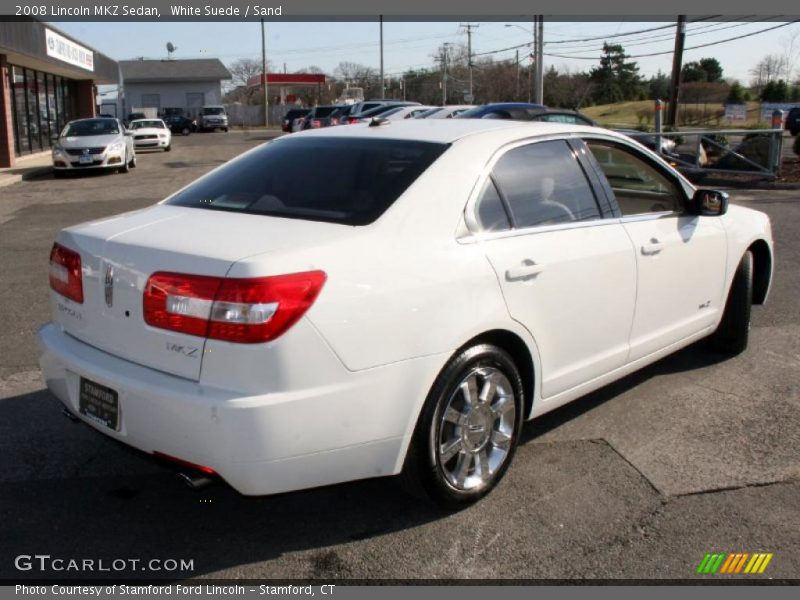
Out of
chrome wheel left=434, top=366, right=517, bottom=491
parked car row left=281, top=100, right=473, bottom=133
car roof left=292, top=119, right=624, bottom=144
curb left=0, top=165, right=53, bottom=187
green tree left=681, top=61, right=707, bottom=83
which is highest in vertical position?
green tree left=681, top=61, right=707, bottom=83

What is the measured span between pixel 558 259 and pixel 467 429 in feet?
3.07

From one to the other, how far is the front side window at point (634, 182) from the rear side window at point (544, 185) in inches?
11.7

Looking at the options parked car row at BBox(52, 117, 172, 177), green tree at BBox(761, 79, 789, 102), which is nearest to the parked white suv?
parked car row at BBox(52, 117, 172, 177)

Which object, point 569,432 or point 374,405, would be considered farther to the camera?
point 569,432

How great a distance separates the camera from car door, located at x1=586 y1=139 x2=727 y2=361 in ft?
14.5

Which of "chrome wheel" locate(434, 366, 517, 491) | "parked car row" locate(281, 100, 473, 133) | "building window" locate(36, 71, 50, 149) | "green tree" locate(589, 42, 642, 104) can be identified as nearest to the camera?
"chrome wheel" locate(434, 366, 517, 491)

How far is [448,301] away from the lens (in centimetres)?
326

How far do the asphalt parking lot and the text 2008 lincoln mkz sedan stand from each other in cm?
31

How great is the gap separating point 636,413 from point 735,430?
535mm

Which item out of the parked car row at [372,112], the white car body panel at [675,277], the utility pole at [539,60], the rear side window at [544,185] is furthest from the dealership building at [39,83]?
the white car body panel at [675,277]

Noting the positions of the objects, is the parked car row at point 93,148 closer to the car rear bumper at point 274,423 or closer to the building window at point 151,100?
the car rear bumper at point 274,423

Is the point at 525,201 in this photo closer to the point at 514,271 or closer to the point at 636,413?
the point at 514,271

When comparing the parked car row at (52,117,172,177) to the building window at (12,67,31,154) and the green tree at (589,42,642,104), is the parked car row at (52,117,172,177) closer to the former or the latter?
the building window at (12,67,31,154)

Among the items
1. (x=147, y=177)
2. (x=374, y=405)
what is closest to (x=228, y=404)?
(x=374, y=405)
